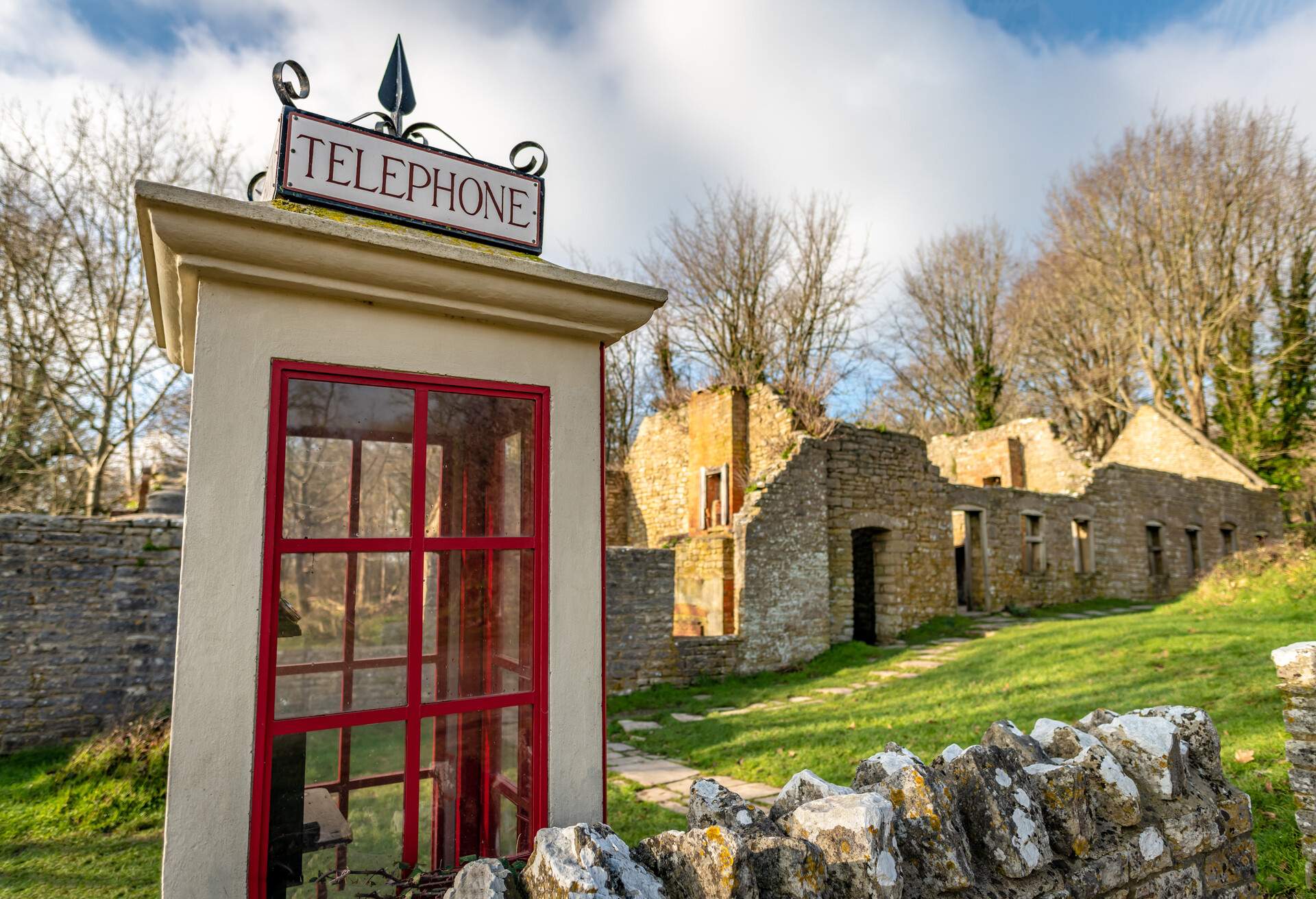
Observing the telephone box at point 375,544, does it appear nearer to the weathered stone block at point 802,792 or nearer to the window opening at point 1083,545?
the weathered stone block at point 802,792

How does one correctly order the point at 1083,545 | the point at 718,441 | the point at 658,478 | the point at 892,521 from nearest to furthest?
the point at 892,521, the point at 718,441, the point at 1083,545, the point at 658,478

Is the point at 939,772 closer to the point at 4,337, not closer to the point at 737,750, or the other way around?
the point at 737,750

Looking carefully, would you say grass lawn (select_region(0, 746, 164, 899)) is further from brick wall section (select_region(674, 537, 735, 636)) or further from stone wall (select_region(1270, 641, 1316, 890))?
brick wall section (select_region(674, 537, 735, 636))

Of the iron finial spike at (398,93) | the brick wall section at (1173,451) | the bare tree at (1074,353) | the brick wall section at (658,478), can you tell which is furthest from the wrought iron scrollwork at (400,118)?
the bare tree at (1074,353)

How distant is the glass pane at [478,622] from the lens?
219 cm

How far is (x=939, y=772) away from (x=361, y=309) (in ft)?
7.22

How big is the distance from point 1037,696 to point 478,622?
679 cm

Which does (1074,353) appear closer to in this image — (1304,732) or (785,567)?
(785,567)

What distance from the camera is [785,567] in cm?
1167

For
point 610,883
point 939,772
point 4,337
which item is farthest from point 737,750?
point 4,337

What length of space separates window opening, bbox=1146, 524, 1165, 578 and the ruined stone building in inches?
2.8

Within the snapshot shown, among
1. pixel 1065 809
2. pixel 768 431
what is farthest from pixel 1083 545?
pixel 1065 809

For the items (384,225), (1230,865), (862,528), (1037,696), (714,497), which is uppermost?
(384,225)

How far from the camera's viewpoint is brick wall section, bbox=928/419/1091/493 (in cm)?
1875
